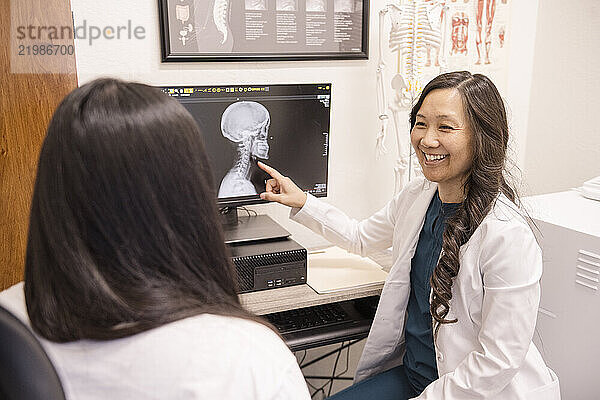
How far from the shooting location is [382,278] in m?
1.95

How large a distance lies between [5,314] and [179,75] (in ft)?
4.84

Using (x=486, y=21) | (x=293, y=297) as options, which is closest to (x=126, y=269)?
(x=293, y=297)

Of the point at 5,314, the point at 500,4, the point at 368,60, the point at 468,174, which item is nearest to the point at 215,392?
the point at 5,314

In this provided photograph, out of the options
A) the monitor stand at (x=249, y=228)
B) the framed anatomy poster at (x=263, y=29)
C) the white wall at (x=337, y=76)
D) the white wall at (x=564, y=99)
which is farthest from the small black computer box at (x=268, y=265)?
the white wall at (x=564, y=99)

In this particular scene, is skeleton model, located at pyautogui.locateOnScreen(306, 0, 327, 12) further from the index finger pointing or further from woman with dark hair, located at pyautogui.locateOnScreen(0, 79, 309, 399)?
woman with dark hair, located at pyautogui.locateOnScreen(0, 79, 309, 399)

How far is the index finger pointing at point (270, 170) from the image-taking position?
77.1 inches

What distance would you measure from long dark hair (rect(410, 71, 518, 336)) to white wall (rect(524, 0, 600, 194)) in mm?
1140

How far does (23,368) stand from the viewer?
→ 0.63 m

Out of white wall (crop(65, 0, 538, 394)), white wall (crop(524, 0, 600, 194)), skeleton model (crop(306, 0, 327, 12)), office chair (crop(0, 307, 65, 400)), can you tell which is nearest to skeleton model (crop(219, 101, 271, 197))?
white wall (crop(65, 0, 538, 394))

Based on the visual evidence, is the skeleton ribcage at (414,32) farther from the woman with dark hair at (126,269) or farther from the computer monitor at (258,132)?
the woman with dark hair at (126,269)

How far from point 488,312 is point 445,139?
45 cm

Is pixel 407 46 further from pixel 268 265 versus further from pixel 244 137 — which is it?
pixel 268 265

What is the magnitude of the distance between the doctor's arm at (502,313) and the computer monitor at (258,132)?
739mm

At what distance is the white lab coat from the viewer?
1.46 metres
